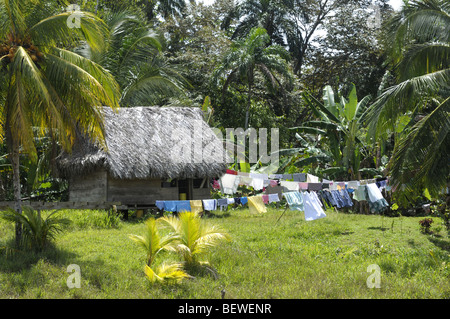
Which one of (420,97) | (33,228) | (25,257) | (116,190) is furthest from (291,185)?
(25,257)

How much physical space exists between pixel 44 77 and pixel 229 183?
8.54 metres

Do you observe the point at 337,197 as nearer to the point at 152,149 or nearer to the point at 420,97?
the point at 420,97

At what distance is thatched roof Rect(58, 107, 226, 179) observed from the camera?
44.7ft

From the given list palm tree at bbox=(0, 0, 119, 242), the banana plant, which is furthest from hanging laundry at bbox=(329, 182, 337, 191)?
palm tree at bbox=(0, 0, 119, 242)

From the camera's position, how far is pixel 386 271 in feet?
27.8

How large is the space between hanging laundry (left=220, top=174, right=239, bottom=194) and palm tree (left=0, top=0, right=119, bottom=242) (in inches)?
272

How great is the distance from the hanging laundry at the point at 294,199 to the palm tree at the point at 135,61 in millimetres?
8154

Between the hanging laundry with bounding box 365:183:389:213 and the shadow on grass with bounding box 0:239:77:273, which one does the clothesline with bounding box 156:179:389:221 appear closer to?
the hanging laundry with bounding box 365:183:389:213

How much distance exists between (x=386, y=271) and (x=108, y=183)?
8.76m

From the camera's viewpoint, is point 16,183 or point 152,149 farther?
point 152,149

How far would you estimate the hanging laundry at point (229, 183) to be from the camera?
1569cm

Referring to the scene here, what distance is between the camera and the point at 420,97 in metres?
9.59
